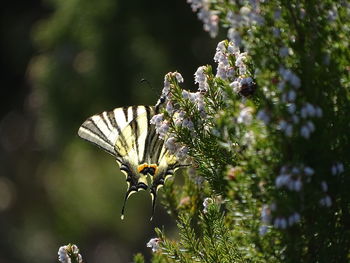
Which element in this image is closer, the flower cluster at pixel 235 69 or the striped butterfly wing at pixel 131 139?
the flower cluster at pixel 235 69

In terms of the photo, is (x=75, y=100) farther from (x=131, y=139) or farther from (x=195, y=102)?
(x=195, y=102)

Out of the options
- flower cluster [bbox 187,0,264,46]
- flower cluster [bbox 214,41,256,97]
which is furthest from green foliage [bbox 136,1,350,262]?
flower cluster [bbox 214,41,256,97]

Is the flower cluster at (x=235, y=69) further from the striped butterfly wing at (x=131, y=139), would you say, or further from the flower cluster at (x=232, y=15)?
the striped butterfly wing at (x=131, y=139)

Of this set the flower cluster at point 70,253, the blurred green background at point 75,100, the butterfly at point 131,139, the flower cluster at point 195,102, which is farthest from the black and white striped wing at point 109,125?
the blurred green background at point 75,100

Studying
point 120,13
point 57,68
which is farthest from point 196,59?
point 57,68

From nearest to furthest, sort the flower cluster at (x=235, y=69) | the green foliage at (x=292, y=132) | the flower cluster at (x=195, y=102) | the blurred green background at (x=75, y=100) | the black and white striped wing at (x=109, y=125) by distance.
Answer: the green foliage at (x=292, y=132), the flower cluster at (x=235, y=69), the flower cluster at (x=195, y=102), the black and white striped wing at (x=109, y=125), the blurred green background at (x=75, y=100)

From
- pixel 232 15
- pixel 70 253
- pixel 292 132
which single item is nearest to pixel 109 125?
pixel 70 253

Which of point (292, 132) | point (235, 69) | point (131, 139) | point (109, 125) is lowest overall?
point (131, 139)

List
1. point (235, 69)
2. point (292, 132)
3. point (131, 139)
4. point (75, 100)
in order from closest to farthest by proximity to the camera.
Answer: point (292, 132), point (235, 69), point (131, 139), point (75, 100)
